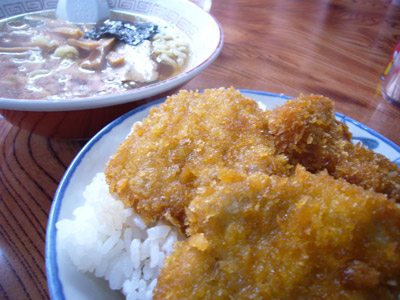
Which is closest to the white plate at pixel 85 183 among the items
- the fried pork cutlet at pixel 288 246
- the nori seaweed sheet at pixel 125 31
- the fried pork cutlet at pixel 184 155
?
the fried pork cutlet at pixel 184 155

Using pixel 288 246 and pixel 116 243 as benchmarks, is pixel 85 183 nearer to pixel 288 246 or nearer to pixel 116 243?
pixel 116 243

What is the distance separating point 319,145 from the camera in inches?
47.1

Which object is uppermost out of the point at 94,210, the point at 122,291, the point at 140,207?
the point at 140,207

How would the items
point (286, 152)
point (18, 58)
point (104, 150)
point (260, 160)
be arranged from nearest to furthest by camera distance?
point (260, 160) < point (286, 152) < point (104, 150) < point (18, 58)

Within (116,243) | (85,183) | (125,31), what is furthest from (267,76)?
(116,243)

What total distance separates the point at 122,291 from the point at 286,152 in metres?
0.82

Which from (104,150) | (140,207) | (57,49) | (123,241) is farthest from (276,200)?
(57,49)

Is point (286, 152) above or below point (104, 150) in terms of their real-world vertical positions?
above

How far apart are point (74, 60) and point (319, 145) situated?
197 centimetres

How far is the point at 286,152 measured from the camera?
1.21m

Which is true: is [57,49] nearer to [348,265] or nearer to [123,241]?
[123,241]

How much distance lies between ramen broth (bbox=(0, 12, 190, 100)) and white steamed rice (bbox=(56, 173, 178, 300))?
1.01 meters

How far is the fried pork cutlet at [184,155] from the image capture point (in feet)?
3.62

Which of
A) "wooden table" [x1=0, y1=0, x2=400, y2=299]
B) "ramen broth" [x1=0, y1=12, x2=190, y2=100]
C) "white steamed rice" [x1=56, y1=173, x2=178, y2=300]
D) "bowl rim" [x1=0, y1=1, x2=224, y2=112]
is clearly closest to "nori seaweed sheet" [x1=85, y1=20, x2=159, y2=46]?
"ramen broth" [x1=0, y1=12, x2=190, y2=100]
